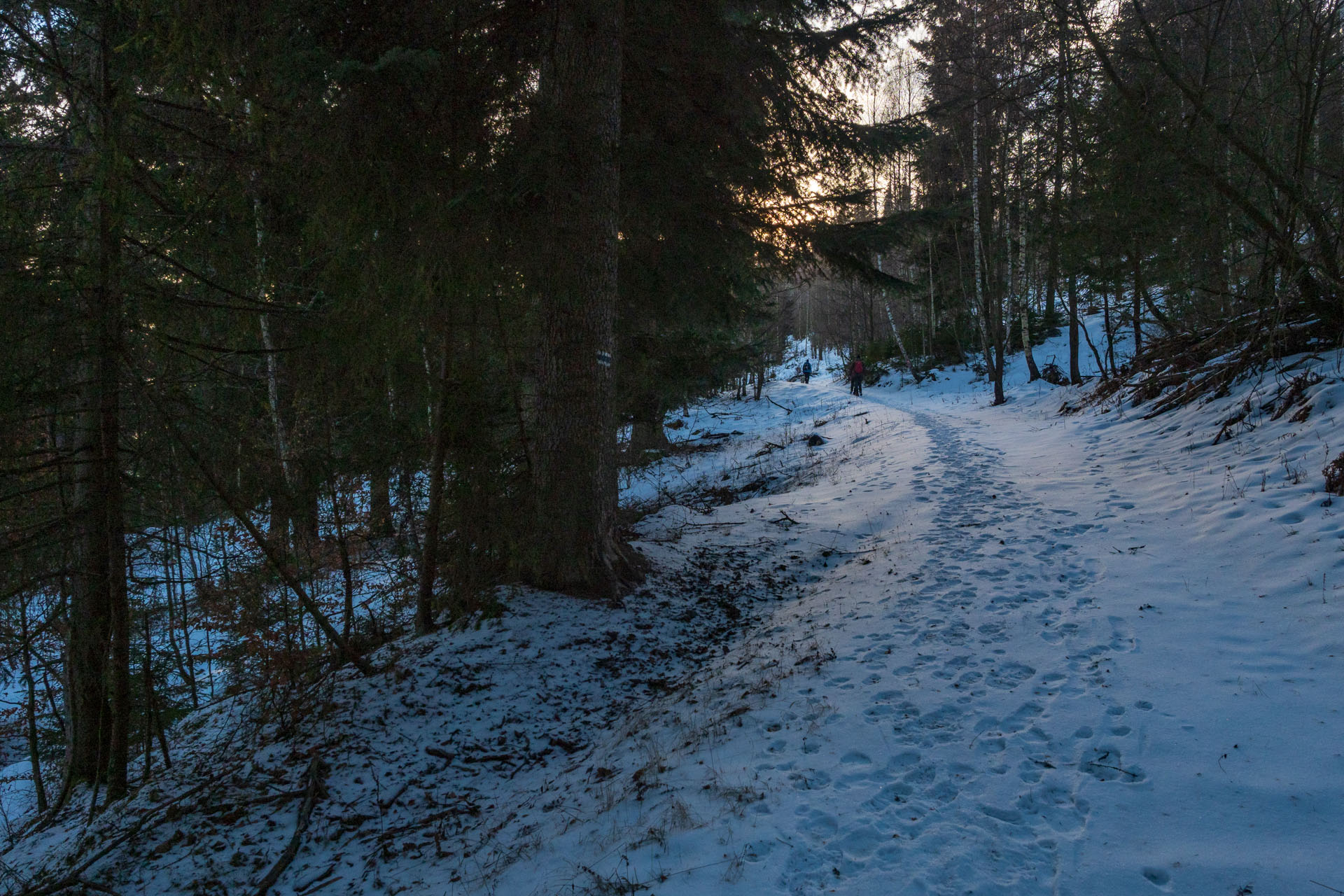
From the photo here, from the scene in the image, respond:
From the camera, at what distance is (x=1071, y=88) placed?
27.9ft

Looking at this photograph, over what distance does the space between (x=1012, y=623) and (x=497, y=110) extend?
622 centimetres

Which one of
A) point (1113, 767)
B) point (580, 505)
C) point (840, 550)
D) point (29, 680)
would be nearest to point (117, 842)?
point (29, 680)

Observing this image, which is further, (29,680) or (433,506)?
(433,506)

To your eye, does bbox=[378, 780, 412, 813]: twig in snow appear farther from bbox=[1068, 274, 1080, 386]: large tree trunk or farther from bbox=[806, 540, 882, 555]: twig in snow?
bbox=[1068, 274, 1080, 386]: large tree trunk

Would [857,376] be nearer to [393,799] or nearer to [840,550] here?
[840,550]

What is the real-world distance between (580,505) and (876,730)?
3.59m

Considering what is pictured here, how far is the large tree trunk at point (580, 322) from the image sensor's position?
552 cm

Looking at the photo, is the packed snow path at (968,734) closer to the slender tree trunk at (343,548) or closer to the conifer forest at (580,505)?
the conifer forest at (580,505)

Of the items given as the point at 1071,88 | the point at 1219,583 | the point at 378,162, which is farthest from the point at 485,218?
the point at 1071,88

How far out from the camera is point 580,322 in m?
6.26

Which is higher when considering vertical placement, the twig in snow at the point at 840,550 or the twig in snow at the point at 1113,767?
the twig in snow at the point at 1113,767

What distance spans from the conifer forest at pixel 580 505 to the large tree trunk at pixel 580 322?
0.15 ft

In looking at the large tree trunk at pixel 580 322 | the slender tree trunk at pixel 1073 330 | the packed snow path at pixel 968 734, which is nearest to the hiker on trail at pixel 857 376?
the slender tree trunk at pixel 1073 330

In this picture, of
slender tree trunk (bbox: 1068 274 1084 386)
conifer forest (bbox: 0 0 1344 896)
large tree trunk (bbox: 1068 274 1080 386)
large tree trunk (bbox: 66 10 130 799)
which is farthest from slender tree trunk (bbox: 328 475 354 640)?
large tree trunk (bbox: 1068 274 1080 386)
